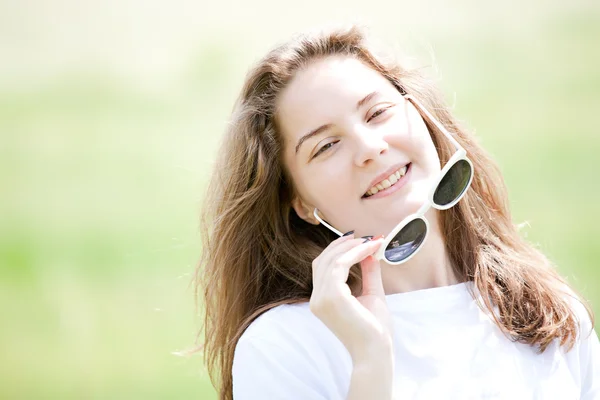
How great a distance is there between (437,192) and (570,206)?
3.81 m

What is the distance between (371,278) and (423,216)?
0.71 ft

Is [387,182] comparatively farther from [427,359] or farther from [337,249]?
[427,359]

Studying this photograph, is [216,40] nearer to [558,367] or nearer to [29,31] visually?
[29,31]

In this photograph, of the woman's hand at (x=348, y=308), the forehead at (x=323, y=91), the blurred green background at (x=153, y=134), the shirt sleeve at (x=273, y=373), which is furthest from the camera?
the blurred green background at (x=153, y=134)

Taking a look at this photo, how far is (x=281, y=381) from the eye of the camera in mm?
1772

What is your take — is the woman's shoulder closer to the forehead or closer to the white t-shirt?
the white t-shirt

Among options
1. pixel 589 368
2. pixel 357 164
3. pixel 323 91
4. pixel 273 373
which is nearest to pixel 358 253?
pixel 357 164

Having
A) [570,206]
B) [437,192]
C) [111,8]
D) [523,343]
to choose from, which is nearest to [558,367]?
[523,343]

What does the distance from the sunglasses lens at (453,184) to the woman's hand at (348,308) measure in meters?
0.23

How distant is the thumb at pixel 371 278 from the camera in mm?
1866

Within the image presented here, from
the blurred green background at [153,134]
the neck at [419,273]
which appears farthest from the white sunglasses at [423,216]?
the blurred green background at [153,134]

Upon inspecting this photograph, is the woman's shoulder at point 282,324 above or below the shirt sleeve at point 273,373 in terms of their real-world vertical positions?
above

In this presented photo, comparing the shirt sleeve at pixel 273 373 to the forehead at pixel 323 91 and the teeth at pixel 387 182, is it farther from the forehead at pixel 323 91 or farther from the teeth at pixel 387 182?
the forehead at pixel 323 91

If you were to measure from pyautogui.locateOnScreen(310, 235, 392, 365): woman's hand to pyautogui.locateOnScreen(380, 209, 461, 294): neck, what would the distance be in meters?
0.27
